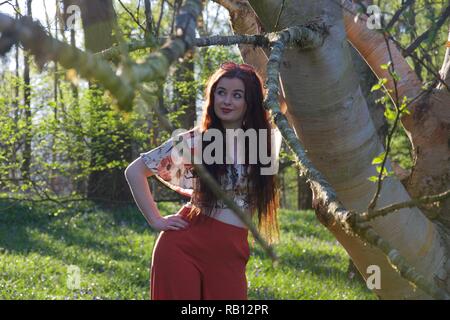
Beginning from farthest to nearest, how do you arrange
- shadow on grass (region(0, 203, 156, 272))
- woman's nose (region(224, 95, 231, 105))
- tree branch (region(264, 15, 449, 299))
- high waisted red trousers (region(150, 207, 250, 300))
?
shadow on grass (region(0, 203, 156, 272)) < woman's nose (region(224, 95, 231, 105)) < high waisted red trousers (region(150, 207, 250, 300)) < tree branch (region(264, 15, 449, 299))

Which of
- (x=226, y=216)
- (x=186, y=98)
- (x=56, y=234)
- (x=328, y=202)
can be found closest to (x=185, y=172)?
(x=226, y=216)

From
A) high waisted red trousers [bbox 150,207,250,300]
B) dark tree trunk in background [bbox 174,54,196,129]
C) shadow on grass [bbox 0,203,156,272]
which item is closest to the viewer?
high waisted red trousers [bbox 150,207,250,300]

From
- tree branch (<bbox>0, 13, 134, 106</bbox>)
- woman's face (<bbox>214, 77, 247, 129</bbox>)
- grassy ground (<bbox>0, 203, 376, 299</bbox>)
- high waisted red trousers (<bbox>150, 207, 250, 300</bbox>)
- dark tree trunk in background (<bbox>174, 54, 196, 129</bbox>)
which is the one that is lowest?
grassy ground (<bbox>0, 203, 376, 299</bbox>)

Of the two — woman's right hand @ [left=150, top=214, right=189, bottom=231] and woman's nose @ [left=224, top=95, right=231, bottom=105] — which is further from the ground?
woman's nose @ [left=224, top=95, right=231, bottom=105]

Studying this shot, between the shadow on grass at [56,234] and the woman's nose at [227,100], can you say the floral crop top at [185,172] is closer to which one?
the woman's nose at [227,100]

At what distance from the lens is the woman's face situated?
3045 millimetres

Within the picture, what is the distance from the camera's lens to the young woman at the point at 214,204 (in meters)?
2.93

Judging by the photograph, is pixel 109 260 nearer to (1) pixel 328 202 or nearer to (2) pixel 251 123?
(2) pixel 251 123

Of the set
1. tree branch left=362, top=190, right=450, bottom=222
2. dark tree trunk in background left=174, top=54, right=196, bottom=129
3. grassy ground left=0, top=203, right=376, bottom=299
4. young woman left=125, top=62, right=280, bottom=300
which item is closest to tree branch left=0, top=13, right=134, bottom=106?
tree branch left=362, top=190, right=450, bottom=222

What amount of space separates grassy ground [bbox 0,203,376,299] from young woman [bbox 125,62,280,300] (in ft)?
7.29

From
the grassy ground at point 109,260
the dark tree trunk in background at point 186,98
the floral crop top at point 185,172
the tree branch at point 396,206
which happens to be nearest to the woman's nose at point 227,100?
the floral crop top at point 185,172

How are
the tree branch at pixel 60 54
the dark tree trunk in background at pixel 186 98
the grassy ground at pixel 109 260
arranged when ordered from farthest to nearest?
1. the dark tree trunk in background at pixel 186 98
2. the grassy ground at pixel 109 260
3. the tree branch at pixel 60 54

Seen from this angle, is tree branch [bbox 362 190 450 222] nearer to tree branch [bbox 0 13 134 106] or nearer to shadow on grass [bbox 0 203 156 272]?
tree branch [bbox 0 13 134 106]
